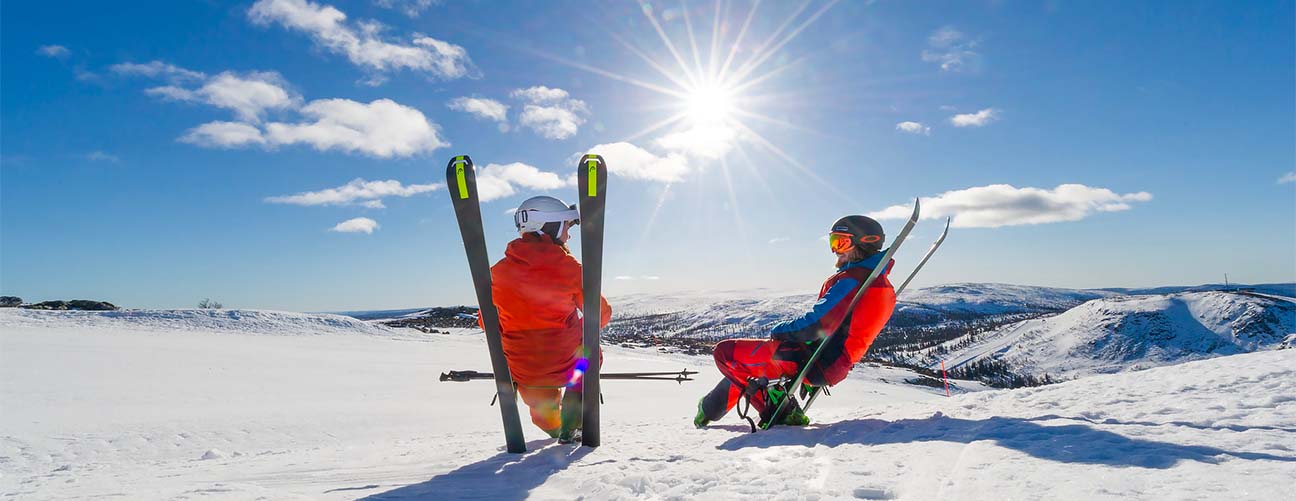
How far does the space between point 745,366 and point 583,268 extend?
6.25 feet

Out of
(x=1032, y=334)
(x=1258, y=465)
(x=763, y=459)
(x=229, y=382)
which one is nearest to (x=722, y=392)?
(x=763, y=459)

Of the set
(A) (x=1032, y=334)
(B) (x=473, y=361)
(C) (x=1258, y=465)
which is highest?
(C) (x=1258, y=465)

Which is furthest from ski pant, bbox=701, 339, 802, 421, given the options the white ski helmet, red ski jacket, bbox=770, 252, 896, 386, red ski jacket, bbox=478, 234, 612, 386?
the white ski helmet

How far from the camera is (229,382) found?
11.5m

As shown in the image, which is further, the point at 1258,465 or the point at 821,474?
the point at 821,474

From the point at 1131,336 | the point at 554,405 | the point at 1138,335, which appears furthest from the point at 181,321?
the point at 1138,335

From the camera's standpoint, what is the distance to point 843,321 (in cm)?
471

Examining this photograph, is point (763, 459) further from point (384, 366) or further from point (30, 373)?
point (384, 366)

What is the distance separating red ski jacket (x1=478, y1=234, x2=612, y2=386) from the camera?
4512 millimetres

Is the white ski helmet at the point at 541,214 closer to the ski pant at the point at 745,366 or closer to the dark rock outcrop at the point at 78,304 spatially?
the ski pant at the point at 745,366

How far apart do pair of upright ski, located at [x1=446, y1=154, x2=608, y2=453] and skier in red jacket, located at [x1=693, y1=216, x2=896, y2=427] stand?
152cm

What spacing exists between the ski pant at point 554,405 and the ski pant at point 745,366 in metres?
1.35

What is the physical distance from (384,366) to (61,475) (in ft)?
44.9

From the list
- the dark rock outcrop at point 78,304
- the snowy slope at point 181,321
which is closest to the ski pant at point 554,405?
the snowy slope at point 181,321
